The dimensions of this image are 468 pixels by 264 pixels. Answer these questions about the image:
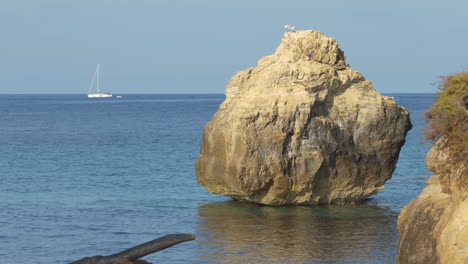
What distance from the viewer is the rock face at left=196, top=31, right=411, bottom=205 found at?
33.0 m

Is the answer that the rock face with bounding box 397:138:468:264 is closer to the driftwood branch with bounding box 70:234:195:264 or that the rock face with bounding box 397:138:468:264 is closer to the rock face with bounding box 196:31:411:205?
the driftwood branch with bounding box 70:234:195:264

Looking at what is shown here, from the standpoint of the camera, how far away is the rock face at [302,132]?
32969 millimetres

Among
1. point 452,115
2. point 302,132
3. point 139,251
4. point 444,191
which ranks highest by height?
point 452,115

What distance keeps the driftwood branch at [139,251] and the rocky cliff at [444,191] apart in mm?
5117

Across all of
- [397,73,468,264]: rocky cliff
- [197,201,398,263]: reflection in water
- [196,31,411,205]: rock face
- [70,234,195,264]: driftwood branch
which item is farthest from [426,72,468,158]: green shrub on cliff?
[196,31,411,205]: rock face

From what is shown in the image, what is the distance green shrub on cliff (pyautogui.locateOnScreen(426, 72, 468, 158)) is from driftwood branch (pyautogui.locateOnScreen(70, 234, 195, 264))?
19.7 ft

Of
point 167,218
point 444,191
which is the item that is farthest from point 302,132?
point 444,191

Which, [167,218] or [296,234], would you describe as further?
[167,218]

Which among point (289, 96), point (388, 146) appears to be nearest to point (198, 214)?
point (289, 96)

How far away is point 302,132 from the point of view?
3316 centimetres

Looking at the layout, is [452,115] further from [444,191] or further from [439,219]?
[439,219]

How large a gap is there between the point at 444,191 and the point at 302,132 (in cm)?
1607

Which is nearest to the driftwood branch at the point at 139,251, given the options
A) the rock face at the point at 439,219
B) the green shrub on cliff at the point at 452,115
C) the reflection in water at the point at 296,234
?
the rock face at the point at 439,219

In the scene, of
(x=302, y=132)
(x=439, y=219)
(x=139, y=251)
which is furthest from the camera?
(x=302, y=132)
